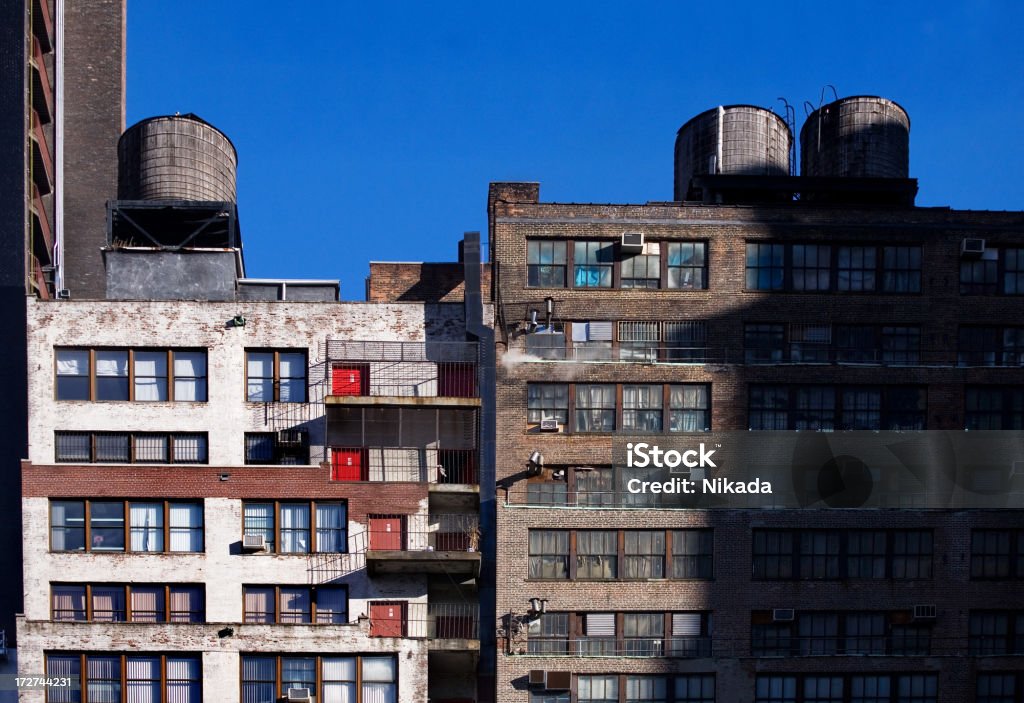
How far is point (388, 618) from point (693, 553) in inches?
431

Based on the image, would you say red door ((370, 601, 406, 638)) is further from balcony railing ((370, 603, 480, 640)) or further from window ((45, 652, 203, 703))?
window ((45, 652, 203, 703))

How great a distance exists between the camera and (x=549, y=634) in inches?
1695

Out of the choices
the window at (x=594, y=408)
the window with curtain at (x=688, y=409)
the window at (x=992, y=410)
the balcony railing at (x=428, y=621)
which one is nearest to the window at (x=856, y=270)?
the window at (x=992, y=410)

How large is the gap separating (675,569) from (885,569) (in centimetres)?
759

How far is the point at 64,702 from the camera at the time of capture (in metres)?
41.4

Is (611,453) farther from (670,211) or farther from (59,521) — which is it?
(59,521)

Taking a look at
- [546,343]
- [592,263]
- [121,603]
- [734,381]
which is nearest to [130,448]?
[121,603]

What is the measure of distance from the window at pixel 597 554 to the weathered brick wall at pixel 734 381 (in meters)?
0.36

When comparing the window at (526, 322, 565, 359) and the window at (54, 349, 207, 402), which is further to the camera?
the window at (526, 322, 565, 359)

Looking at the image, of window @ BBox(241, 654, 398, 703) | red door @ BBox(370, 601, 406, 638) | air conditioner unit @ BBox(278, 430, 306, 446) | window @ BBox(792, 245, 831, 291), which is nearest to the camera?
window @ BBox(241, 654, 398, 703)

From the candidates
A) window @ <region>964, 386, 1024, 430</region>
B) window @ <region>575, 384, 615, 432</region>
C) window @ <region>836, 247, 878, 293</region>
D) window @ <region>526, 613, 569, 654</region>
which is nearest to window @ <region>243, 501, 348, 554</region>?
window @ <region>526, 613, 569, 654</region>

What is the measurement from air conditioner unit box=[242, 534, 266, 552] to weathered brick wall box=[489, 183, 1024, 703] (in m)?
8.18

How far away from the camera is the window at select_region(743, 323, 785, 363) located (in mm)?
44625

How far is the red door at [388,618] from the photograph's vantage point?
42.5 m
